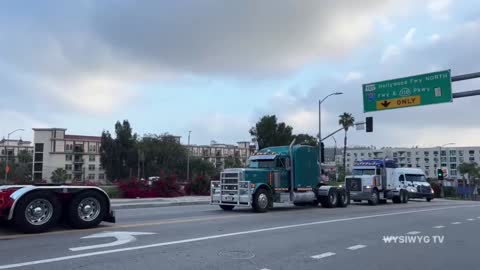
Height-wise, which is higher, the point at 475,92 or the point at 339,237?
the point at 475,92

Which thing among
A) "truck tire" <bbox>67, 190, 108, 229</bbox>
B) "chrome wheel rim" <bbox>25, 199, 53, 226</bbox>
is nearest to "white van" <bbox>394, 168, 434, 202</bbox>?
"truck tire" <bbox>67, 190, 108, 229</bbox>

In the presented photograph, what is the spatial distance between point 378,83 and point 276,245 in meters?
19.4

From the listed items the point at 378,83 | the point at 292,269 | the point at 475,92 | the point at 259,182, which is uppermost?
the point at 378,83

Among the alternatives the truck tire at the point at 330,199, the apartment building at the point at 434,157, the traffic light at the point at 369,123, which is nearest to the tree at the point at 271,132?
the traffic light at the point at 369,123

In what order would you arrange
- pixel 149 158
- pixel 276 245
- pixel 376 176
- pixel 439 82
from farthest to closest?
pixel 149 158
pixel 376 176
pixel 439 82
pixel 276 245

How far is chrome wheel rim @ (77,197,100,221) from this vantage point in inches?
460

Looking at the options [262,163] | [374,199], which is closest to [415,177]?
[374,199]

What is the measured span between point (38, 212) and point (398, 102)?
68.8 feet

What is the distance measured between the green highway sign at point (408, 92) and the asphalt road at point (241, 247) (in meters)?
11.5

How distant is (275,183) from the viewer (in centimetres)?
2002

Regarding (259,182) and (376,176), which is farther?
(376,176)

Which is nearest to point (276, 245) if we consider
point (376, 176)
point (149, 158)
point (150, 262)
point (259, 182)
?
point (150, 262)

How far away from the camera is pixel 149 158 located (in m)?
103

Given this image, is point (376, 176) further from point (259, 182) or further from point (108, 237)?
point (108, 237)
